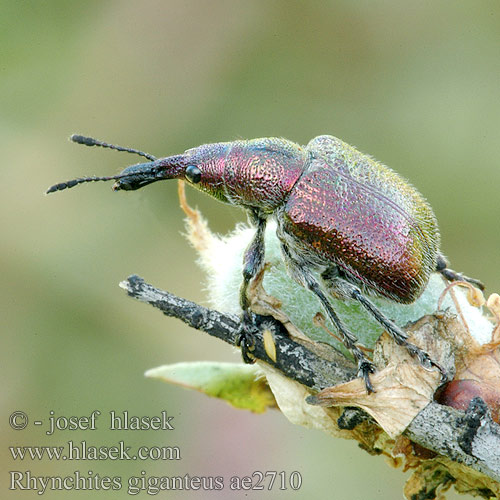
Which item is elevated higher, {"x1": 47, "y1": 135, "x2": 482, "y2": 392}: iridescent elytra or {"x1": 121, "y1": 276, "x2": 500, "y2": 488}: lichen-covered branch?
{"x1": 47, "y1": 135, "x2": 482, "y2": 392}: iridescent elytra

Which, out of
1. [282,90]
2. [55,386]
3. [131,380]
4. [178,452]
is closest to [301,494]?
[178,452]

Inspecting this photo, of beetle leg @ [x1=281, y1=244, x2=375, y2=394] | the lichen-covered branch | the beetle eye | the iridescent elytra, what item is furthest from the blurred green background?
the lichen-covered branch

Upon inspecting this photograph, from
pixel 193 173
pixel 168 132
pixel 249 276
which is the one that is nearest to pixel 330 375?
pixel 249 276

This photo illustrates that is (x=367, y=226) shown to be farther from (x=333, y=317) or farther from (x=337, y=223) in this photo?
(x=333, y=317)

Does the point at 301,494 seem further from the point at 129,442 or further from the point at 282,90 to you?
the point at 282,90

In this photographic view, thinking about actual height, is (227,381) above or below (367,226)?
below

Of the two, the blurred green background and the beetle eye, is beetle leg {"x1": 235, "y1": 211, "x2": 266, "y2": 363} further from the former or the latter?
the blurred green background
